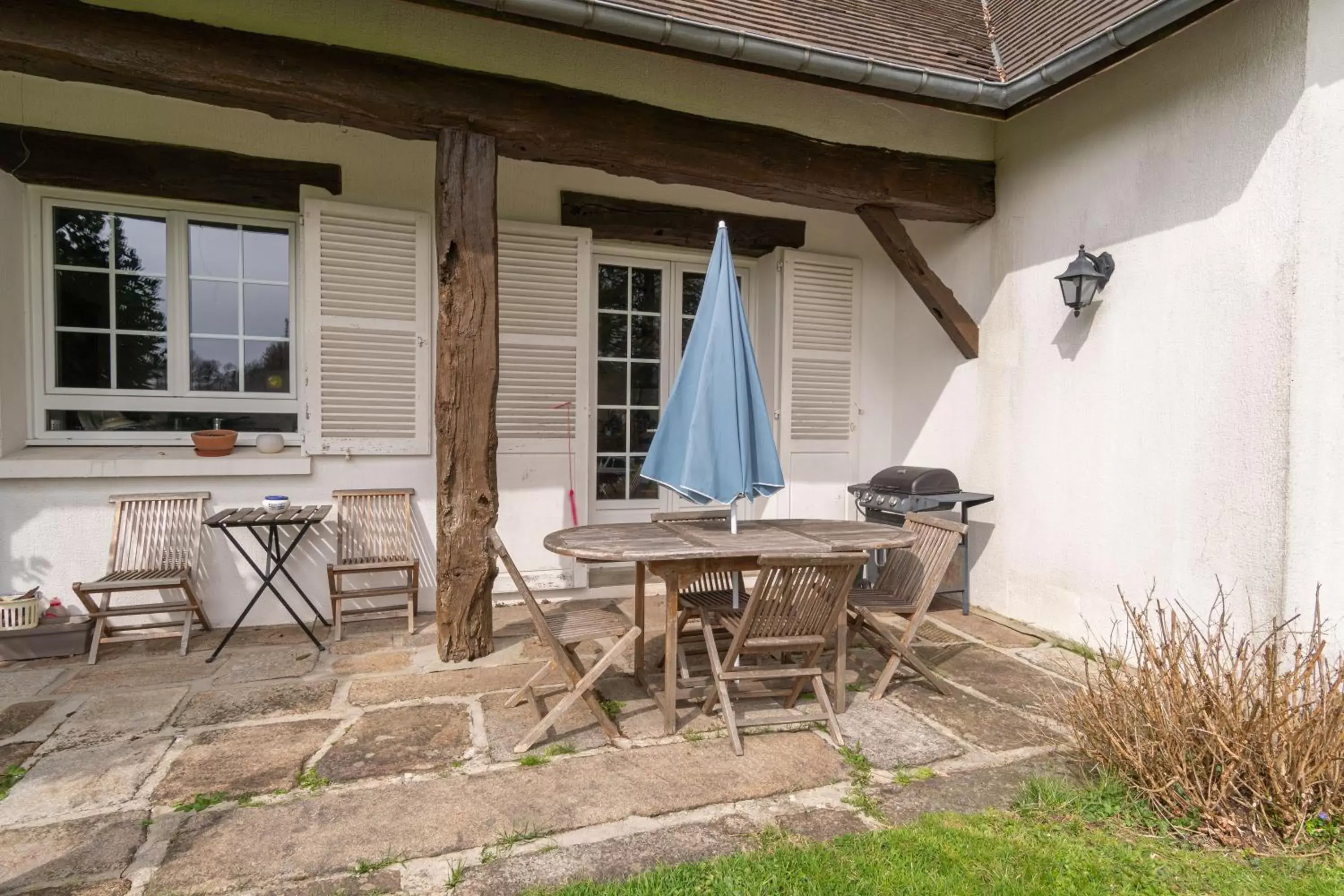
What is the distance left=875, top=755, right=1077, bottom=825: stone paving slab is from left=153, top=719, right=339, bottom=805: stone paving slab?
2.21 meters

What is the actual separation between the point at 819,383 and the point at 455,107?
3.52m

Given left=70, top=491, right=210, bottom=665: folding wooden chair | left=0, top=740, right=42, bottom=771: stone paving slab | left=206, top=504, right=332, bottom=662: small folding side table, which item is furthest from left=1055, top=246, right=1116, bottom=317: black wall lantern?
left=0, top=740, right=42, bottom=771: stone paving slab

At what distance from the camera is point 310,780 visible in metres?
2.51

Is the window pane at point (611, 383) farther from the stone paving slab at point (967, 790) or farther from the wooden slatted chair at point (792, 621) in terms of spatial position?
the stone paving slab at point (967, 790)

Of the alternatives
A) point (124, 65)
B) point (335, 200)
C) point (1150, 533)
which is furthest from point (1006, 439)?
point (124, 65)

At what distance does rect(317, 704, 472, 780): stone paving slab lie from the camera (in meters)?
2.61

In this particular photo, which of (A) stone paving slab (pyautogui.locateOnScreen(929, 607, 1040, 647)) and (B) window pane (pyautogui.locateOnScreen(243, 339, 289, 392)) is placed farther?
(B) window pane (pyautogui.locateOnScreen(243, 339, 289, 392))

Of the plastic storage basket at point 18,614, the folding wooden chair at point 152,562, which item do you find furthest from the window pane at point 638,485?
the plastic storage basket at point 18,614

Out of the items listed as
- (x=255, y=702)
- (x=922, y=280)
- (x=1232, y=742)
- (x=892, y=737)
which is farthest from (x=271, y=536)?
(x=922, y=280)

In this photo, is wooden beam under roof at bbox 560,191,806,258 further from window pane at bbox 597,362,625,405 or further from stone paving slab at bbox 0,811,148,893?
stone paving slab at bbox 0,811,148,893

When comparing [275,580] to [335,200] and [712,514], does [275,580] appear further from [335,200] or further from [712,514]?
[712,514]

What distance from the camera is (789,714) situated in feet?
9.77

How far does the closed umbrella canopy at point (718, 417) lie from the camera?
10.5 ft

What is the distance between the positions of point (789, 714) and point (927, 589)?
0.99m
